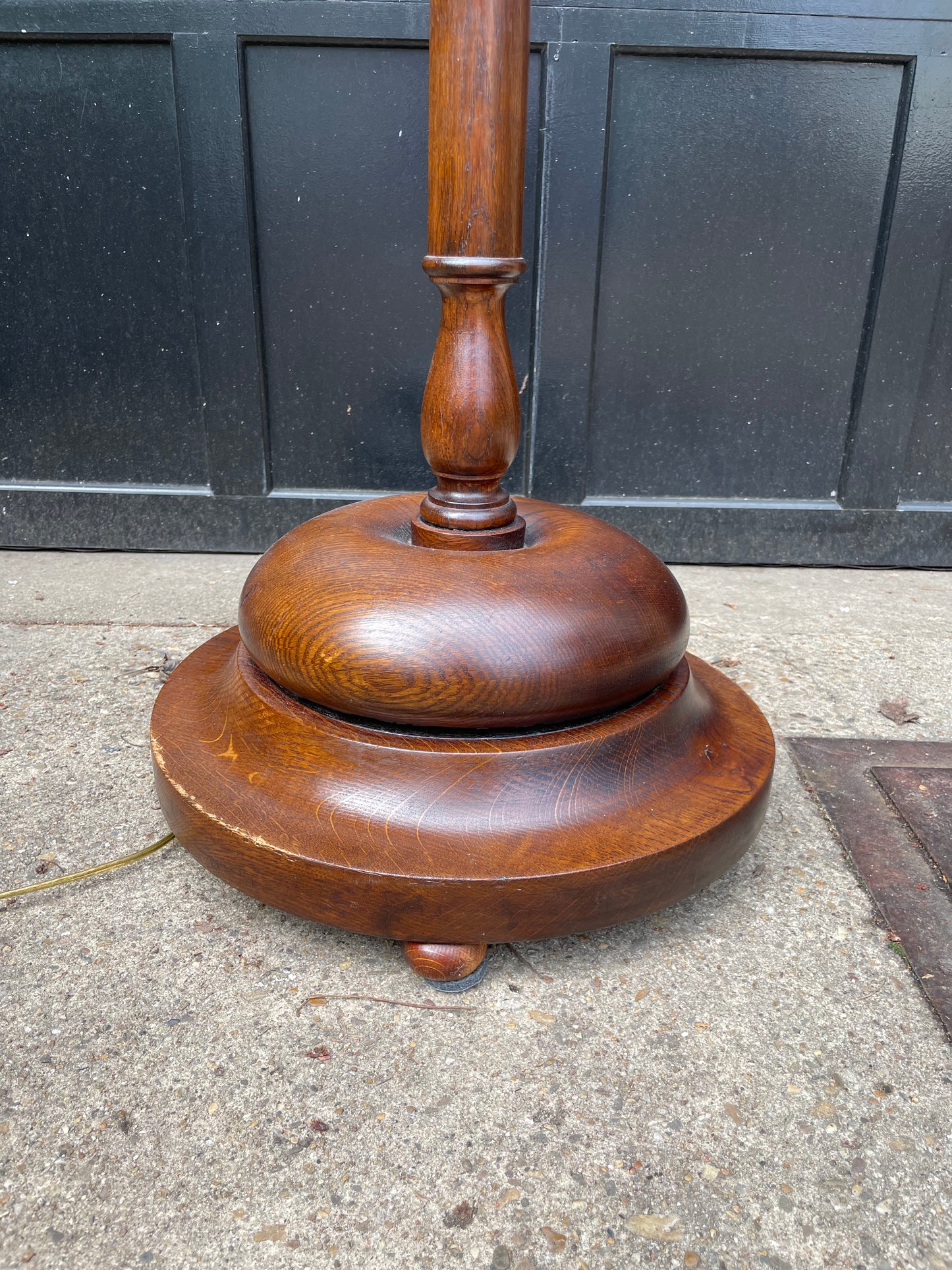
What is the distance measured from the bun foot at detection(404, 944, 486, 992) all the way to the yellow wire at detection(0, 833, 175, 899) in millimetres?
473

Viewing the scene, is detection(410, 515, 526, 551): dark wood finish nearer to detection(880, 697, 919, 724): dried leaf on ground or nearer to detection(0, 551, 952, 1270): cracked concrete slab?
detection(0, 551, 952, 1270): cracked concrete slab

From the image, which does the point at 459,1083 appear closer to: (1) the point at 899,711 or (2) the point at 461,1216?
(2) the point at 461,1216

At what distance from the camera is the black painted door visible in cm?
246

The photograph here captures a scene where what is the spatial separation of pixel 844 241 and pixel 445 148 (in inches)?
71.1

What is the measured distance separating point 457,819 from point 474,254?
0.76 meters

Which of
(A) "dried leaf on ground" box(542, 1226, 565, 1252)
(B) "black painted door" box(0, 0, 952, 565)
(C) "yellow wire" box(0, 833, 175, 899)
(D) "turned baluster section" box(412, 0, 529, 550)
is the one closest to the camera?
(A) "dried leaf on ground" box(542, 1226, 565, 1252)

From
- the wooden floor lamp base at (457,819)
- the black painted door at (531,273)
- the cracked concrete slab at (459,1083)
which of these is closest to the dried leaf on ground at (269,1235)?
the cracked concrete slab at (459,1083)

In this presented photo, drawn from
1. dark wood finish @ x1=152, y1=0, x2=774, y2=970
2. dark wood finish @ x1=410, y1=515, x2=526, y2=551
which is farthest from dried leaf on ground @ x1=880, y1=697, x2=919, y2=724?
dark wood finish @ x1=410, y1=515, x2=526, y2=551

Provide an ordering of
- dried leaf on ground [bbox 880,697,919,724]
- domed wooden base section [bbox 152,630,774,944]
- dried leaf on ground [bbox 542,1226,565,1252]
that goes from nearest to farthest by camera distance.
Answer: dried leaf on ground [bbox 542,1226,565,1252] < domed wooden base section [bbox 152,630,774,944] < dried leaf on ground [bbox 880,697,919,724]

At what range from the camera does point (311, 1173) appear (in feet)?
3.15

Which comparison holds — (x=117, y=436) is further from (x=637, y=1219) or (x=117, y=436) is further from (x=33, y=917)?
(x=637, y=1219)

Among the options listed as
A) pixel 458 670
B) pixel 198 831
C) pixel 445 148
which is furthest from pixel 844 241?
pixel 198 831

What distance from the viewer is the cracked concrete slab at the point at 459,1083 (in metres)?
0.91

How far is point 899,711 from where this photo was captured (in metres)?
2.01
